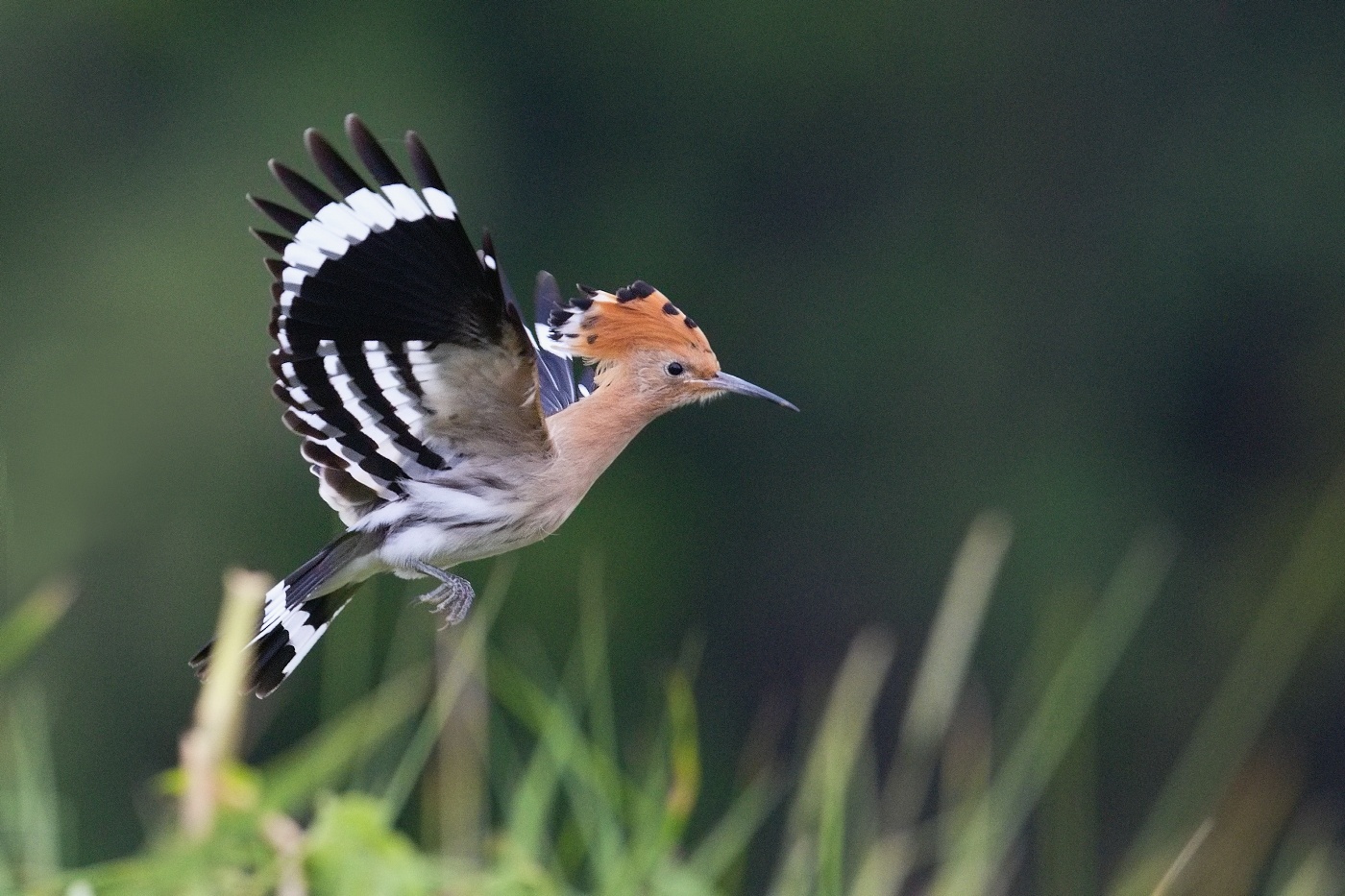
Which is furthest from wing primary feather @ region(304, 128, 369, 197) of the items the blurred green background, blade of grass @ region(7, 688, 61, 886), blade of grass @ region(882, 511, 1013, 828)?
the blurred green background

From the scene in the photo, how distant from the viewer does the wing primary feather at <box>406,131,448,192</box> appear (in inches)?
72.1

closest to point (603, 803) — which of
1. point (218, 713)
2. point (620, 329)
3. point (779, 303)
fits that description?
point (620, 329)

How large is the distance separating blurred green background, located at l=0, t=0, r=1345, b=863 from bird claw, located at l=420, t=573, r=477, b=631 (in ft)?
27.2

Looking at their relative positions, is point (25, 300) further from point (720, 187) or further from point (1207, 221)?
point (1207, 221)

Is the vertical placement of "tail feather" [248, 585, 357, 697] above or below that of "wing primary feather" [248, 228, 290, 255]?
below

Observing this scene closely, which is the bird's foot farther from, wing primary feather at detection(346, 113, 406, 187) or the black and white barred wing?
wing primary feather at detection(346, 113, 406, 187)

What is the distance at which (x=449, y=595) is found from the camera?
6.47ft

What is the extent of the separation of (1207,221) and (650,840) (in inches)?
458

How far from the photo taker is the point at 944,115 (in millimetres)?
13281

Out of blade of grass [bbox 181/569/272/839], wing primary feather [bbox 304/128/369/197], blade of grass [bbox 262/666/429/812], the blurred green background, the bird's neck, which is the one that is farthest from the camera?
the blurred green background

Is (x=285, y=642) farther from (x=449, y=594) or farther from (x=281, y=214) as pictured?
(x=281, y=214)

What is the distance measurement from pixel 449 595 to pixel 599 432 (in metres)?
0.30

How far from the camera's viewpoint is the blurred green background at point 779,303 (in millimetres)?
10656

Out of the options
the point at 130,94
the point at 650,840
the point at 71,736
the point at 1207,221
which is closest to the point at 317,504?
the point at 71,736
